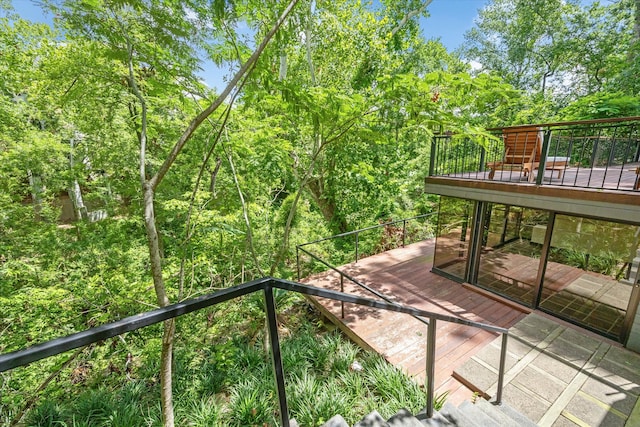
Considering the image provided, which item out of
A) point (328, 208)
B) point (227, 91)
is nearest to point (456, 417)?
point (227, 91)

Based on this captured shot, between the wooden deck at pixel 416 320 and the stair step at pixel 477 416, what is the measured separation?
2.24 feet

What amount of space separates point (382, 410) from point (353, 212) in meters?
6.06

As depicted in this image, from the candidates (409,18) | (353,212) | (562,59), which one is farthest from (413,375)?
(562,59)

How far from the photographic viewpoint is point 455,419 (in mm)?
2098

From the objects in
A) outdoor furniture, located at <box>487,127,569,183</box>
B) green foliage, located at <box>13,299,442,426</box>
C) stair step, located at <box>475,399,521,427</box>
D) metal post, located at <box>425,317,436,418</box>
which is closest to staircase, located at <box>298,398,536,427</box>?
stair step, located at <box>475,399,521,427</box>

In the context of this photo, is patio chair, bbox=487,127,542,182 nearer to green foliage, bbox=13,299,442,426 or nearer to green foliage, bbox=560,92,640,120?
green foliage, bbox=13,299,442,426

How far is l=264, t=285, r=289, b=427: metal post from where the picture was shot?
1.13 meters

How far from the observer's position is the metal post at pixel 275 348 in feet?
3.70

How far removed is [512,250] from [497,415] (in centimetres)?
324

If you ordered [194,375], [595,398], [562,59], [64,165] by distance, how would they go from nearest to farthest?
[595,398], [194,375], [64,165], [562,59]

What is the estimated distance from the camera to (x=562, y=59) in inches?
478

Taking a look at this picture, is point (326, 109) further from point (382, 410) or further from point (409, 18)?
point (409, 18)

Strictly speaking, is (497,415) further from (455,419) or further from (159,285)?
(159,285)

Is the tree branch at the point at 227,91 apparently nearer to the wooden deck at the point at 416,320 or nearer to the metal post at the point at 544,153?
the wooden deck at the point at 416,320
